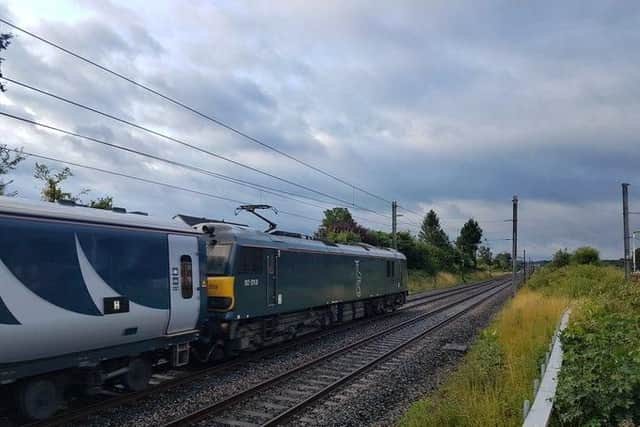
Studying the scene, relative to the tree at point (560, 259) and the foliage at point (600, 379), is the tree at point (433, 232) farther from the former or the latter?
the foliage at point (600, 379)

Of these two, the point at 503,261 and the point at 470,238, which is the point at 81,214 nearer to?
the point at 470,238

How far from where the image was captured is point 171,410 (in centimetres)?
920

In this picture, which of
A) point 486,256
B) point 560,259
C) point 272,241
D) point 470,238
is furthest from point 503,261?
point 272,241

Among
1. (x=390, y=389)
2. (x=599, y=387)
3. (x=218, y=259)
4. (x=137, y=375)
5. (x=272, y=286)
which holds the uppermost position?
(x=218, y=259)

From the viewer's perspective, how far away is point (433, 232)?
279 feet

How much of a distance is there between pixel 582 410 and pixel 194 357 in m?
9.18

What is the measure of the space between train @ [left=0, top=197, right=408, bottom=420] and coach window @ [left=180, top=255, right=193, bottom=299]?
20 millimetres

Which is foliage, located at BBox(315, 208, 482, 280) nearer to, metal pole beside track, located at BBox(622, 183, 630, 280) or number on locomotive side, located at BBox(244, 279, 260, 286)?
metal pole beside track, located at BBox(622, 183, 630, 280)

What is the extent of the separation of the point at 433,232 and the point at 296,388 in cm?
7616

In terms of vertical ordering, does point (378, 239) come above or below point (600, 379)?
above

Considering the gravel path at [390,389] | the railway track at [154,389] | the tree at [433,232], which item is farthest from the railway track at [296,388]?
the tree at [433,232]

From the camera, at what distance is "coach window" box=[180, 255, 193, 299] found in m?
10.7

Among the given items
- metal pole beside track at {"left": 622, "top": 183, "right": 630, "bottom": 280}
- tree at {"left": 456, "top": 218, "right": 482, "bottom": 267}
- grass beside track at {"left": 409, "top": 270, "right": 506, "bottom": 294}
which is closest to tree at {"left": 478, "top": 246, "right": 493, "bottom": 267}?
tree at {"left": 456, "top": 218, "right": 482, "bottom": 267}

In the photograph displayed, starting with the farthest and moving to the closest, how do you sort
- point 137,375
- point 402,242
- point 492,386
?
point 402,242 → point 137,375 → point 492,386
